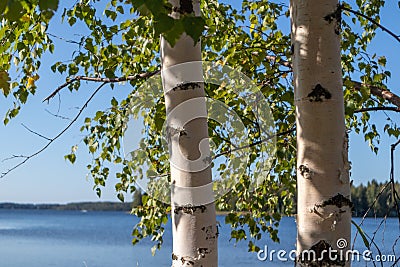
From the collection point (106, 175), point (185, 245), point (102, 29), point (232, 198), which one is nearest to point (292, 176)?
point (232, 198)

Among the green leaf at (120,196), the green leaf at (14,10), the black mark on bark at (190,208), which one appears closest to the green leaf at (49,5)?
the green leaf at (14,10)

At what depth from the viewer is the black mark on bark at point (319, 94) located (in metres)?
1.50

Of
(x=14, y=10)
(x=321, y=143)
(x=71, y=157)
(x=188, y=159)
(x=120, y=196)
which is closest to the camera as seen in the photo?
(x=14, y=10)

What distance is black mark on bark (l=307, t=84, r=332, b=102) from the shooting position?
4.94 ft

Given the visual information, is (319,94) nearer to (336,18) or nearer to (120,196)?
(336,18)

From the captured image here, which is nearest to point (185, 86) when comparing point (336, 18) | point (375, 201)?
point (336, 18)

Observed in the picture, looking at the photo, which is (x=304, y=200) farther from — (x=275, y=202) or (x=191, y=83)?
(x=275, y=202)

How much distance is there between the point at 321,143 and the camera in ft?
4.91

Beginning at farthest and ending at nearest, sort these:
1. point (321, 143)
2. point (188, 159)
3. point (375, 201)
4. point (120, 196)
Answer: point (120, 196)
point (375, 201)
point (188, 159)
point (321, 143)

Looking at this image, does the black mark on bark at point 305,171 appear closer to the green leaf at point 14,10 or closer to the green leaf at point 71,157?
the green leaf at point 14,10

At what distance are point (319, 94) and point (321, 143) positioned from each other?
5.3 inches

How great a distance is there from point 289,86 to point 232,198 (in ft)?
3.06

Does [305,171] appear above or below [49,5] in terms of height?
below

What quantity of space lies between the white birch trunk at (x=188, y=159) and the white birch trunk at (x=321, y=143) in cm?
28
